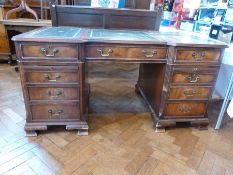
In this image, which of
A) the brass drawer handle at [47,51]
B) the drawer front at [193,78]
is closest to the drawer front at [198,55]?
the drawer front at [193,78]

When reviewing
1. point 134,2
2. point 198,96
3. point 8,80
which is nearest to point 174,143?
point 198,96

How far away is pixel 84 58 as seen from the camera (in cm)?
128

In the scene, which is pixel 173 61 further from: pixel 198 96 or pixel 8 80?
pixel 8 80

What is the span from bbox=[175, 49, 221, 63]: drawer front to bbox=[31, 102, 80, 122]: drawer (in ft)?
2.80

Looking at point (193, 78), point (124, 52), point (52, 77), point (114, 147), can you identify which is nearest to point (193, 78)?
point (193, 78)

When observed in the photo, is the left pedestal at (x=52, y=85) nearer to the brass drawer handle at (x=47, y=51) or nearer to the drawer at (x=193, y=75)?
the brass drawer handle at (x=47, y=51)

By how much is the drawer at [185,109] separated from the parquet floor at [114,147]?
150 mm

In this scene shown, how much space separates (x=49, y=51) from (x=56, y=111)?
46 centimetres

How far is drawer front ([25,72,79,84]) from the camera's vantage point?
1268mm

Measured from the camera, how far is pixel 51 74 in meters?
1.28

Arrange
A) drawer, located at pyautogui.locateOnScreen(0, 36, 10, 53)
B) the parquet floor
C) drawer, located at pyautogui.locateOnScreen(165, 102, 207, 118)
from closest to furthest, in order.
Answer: the parquet floor → drawer, located at pyautogui.locateOnScreen(165, 102, 207, 118) → drawer, located at pyautogui.locateOnScreen(0, 36, 10, 53)

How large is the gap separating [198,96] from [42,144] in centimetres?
128

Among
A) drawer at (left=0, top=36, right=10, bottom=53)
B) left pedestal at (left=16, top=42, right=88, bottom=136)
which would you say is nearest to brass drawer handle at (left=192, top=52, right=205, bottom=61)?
left pedestal at (left=16, top=42, right=88, bottom=136)

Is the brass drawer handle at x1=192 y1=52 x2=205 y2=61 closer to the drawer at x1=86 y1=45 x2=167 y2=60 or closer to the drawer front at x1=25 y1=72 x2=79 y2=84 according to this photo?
the drawer at x1=86 y1=45 x2=167 y2=60
